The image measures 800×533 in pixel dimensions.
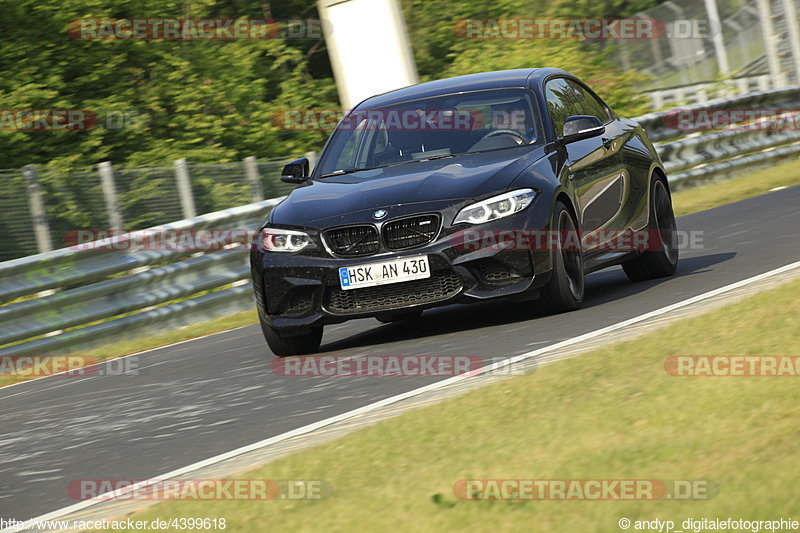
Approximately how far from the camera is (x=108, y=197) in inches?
531

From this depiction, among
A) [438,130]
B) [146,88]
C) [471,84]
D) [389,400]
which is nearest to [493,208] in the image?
[438,130]

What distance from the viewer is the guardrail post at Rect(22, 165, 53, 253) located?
41.0 ft

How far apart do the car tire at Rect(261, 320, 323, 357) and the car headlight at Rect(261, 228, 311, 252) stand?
20.5 inches

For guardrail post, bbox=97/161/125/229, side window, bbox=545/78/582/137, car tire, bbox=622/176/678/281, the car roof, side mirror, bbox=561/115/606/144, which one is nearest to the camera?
side mirror, bbox=561/115/606/144

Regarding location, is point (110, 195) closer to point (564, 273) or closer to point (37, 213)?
point (37, 213)

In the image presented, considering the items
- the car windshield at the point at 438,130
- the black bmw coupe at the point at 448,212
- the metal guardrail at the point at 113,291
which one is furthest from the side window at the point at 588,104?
the metal guardrail at the point at 113,291

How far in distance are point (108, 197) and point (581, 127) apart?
6.28 m

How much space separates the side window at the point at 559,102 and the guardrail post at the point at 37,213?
5.22 meters

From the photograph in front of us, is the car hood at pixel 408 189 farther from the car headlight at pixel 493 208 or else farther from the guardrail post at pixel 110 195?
the guardrail post at pixel 110 195

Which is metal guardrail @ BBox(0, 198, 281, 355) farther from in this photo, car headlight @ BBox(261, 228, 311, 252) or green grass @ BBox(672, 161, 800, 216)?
green grass @ BBox(672, 161, 800, 216)

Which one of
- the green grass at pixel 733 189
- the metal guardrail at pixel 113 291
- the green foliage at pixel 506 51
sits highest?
the metal guardrail at pixel 113 291

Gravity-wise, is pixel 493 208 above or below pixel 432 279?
above

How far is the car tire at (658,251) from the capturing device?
9.84m

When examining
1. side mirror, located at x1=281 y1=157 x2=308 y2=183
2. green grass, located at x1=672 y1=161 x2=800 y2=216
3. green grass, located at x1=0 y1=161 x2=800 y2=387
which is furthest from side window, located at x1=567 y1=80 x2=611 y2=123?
green grass, located at x1=672 y1=161 x2=800 y2=216
